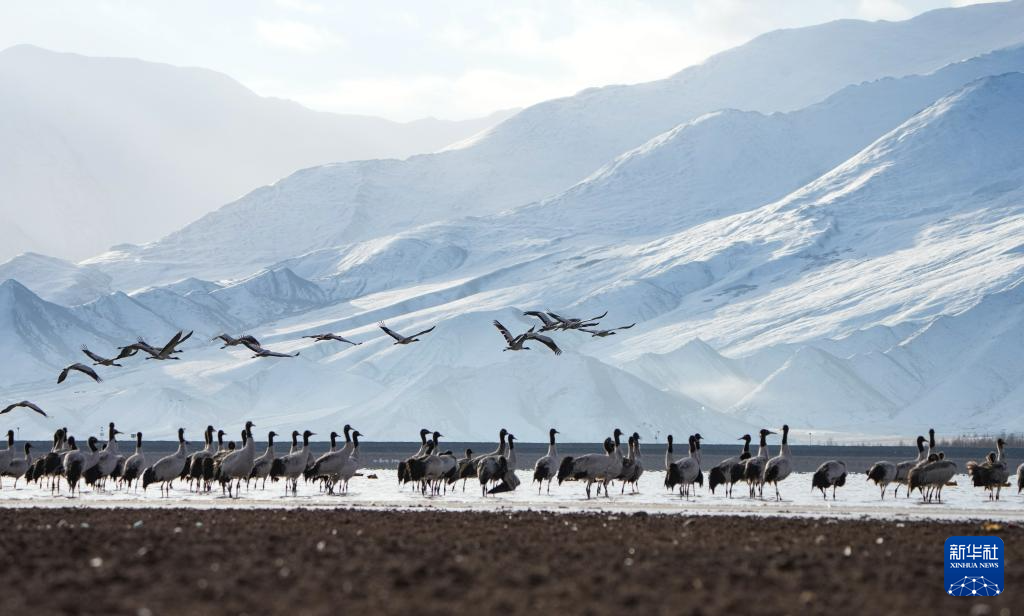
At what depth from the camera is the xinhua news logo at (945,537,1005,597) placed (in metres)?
20.4

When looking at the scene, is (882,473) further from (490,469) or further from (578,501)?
(490,469)

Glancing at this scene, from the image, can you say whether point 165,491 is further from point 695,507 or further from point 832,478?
point 832,478

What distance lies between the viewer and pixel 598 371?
144 meters

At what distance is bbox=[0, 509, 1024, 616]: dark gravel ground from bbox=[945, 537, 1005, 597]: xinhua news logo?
282mm

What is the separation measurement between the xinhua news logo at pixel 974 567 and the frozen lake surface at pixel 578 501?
30.0ft

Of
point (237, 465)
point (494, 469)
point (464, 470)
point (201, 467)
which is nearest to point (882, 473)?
point (494, 469)

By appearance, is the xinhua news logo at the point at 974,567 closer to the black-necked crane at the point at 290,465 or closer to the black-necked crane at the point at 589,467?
the black-necked crane at the point at 589,467

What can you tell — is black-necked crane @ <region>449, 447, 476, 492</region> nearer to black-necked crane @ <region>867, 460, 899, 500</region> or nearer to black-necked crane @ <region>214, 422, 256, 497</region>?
black-necked crane @ <region>214, 422, 256, 497</region>

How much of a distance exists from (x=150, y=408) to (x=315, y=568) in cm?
14205

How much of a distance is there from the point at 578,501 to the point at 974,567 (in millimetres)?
20305

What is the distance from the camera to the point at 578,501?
137 feet

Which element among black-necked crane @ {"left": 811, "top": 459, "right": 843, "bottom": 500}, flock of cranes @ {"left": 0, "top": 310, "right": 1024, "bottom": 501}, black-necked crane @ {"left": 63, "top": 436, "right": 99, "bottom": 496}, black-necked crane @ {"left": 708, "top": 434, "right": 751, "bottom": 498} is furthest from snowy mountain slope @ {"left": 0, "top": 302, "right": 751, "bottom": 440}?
black-necked crane @ {"left": 811, "top": 459, "right": 843, "bottom": 500}

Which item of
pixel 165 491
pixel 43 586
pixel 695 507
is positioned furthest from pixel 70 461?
pixel 43 586

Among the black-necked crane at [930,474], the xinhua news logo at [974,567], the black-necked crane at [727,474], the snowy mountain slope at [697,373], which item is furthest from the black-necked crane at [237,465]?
the snowy mountain slope at [697,373]
